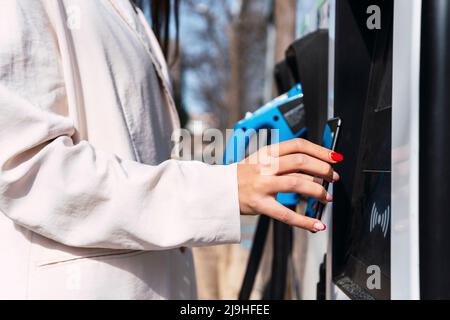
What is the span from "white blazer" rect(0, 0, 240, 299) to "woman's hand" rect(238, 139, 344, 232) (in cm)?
4

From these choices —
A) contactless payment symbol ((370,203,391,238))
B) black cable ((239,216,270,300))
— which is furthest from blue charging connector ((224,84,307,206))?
black cable ((239,216,270,300))

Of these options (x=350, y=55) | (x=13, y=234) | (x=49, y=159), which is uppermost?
(x=350, y=55)

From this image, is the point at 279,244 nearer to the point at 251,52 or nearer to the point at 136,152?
the point at 136,152

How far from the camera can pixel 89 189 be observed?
2.96 feet

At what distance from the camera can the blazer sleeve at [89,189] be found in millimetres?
901

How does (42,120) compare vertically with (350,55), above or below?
below

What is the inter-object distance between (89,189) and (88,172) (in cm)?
3

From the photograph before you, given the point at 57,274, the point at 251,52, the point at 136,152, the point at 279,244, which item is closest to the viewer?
the point at 57,274

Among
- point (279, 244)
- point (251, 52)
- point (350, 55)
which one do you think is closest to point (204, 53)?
point (251, 52)

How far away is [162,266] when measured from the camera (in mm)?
1153

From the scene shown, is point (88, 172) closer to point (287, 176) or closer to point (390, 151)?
point (287, 176)

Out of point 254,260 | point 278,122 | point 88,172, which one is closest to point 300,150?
point 88,172

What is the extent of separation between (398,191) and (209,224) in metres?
0.31

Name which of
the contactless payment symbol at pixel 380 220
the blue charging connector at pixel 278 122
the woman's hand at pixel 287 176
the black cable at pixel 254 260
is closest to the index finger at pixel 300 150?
the woman's hand at pixel 287 176
